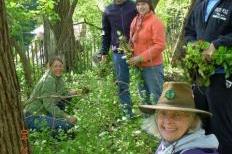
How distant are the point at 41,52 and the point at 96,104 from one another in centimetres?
764

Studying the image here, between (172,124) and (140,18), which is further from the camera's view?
(140,18)

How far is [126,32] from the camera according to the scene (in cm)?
680

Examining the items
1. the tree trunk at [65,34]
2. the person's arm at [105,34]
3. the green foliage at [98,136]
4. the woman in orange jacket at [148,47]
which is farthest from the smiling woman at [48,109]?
the tree trunk at [65,34]

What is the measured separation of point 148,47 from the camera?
6.34 m

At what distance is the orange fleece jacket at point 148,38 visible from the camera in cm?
624

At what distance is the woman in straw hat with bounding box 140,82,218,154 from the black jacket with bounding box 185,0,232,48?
986 millimetres

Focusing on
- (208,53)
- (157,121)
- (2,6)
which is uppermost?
(2,6)

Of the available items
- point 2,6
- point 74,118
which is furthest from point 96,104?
point 2,6

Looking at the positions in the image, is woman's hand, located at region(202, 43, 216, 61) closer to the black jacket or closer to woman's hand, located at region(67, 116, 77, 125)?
the black jacket

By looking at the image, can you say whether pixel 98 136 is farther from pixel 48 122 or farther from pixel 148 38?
pixel 148 38

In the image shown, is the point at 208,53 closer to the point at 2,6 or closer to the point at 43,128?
the point at 2,6

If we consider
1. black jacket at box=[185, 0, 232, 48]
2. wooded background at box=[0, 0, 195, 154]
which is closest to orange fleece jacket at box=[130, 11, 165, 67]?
wooded background at box=[0, 0, 195, 154]

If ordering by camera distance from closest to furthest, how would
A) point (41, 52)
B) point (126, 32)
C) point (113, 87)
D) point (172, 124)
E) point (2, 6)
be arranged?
point (172, 124) < point (2, 6) < point (126, 32) < point (113, 87) < point (41, 52)

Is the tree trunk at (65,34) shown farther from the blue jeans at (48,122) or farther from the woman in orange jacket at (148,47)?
the blue jeans at (48,122)
